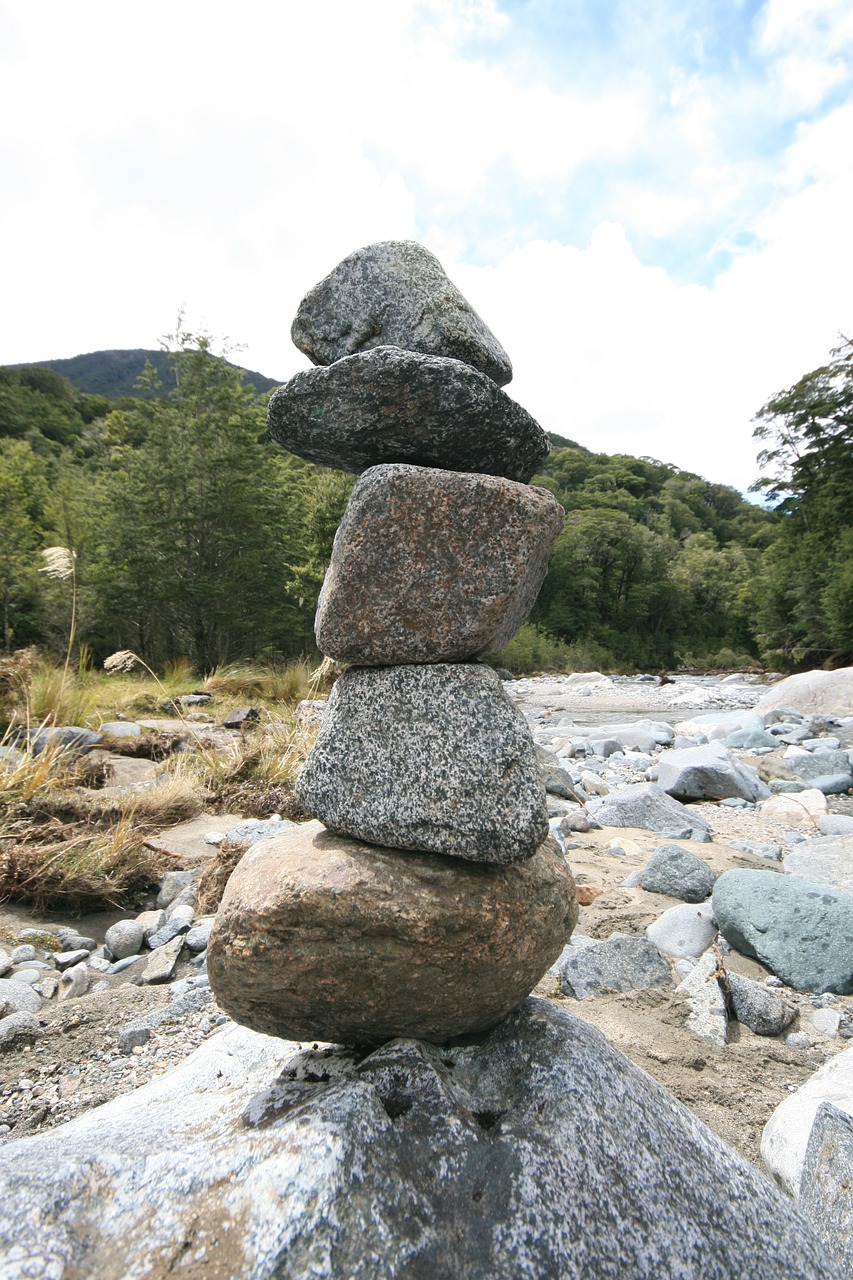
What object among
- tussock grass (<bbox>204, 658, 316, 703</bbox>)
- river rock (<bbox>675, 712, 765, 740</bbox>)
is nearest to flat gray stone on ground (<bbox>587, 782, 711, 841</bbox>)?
river rock (<bbox>675, 712, 765, 740</bbox>)

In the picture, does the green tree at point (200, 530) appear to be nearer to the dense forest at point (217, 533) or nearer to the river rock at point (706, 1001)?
the dense forest at point (217, 533)

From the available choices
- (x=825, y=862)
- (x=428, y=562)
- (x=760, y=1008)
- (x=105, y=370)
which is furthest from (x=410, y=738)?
(x=105, y=370)

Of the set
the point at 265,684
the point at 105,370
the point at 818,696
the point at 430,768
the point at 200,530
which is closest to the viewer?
the point at 430,768

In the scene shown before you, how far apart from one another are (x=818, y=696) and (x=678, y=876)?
10.8 meters

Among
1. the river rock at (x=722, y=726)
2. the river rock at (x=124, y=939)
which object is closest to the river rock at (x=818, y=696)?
the river rock at (x=722, y=726)

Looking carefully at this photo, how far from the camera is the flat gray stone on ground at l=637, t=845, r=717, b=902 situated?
449 cm

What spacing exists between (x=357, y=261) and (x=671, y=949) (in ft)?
11.8

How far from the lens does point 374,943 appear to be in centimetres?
192

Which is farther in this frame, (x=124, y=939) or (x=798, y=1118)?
(x=124, y=939)

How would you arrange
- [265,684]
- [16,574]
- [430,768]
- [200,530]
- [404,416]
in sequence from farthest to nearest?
[16,574], [200,530], [265,684], [404,416], [430,768]

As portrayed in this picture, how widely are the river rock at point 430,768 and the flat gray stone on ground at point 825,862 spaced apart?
11.3 ft

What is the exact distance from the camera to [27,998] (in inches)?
132

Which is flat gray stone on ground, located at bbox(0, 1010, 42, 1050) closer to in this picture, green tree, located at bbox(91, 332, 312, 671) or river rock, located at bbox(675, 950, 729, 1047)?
river rock, located at bbox(675, 950, 729, 1047)

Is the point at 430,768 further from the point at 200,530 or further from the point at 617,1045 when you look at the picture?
the point at 200,530
